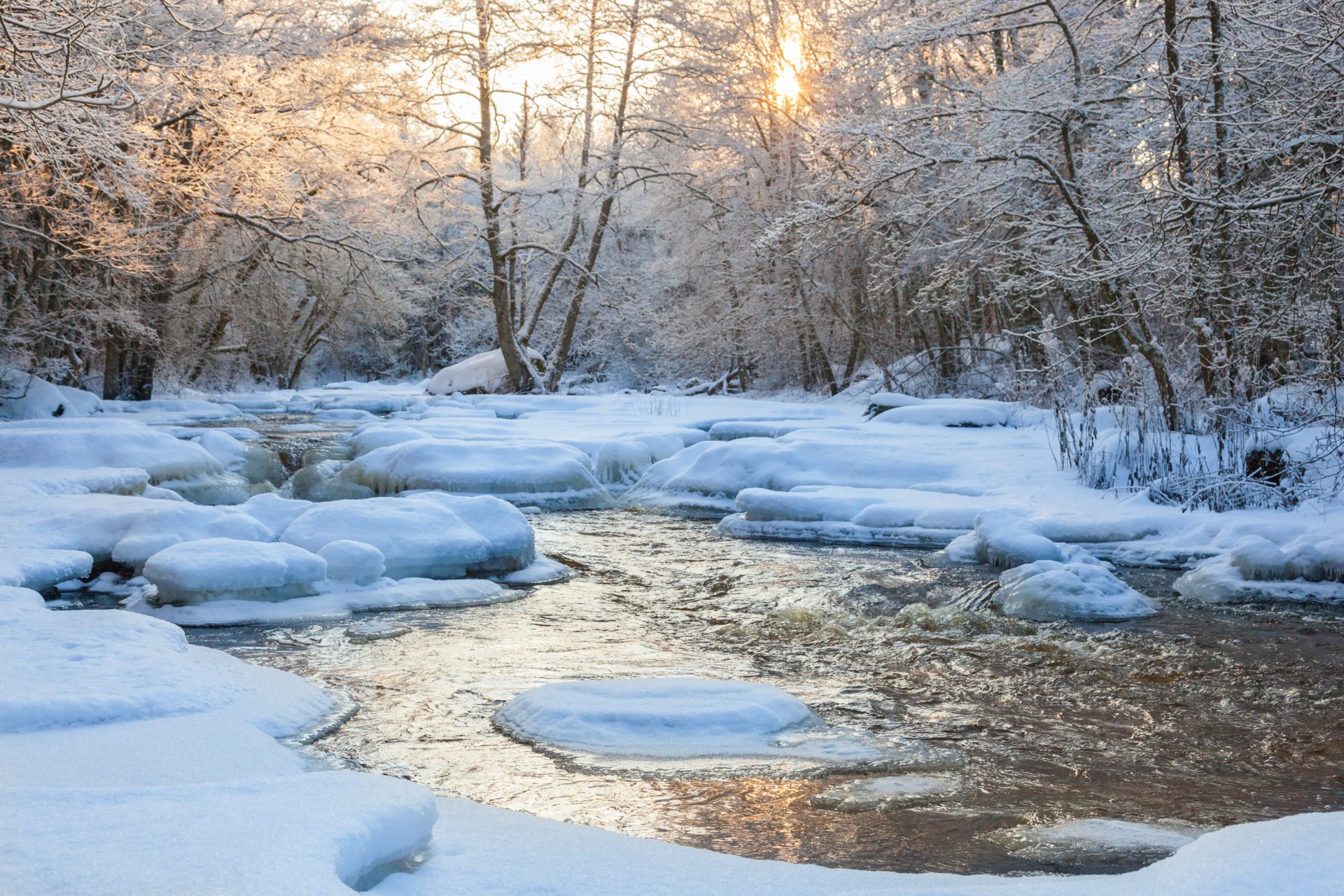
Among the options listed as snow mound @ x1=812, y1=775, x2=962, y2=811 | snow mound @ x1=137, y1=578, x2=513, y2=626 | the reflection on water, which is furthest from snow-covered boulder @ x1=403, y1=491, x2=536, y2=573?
snow mound @ x1=812, y1=775, x2=962, y2=811

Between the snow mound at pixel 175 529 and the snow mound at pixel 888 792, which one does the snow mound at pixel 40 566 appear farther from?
the snow mound at pixel 888 792

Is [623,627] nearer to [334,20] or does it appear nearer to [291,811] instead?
[291,811]

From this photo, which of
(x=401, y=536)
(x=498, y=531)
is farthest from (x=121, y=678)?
(x=498, y=531)

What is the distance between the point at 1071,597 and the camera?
258 inches

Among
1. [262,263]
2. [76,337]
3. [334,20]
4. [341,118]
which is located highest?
[334,20]

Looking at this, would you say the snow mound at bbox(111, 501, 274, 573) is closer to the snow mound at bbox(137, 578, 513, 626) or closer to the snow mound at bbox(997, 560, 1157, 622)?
the snow mound at bbox(137, 578, 513, 626)

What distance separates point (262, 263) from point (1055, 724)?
17398mm

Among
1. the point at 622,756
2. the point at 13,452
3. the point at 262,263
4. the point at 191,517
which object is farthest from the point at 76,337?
the point at 622,756

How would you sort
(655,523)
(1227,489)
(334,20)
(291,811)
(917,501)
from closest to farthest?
(291,811) → (1227,489) → (917,501) → (655,523) → (334,20)

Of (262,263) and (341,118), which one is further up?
(341,118)

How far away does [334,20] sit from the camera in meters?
18.6

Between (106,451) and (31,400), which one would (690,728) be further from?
(31,400)

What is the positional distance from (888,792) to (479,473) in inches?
302

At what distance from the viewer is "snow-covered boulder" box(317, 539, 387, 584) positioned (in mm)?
7098
